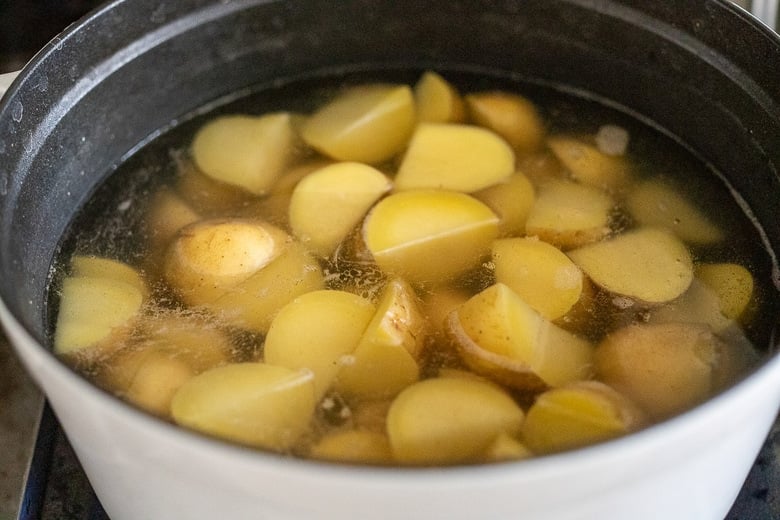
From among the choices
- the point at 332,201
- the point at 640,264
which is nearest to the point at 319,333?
the point at 332,201

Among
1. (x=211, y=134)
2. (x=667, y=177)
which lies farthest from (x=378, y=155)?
(x=667, y=177)

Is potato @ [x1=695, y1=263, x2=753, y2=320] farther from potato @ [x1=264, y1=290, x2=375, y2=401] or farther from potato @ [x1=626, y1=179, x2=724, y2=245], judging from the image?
potato @ [x1=264, y1=290, x2=375, y2=401]

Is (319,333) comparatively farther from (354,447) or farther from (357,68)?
(357,68)

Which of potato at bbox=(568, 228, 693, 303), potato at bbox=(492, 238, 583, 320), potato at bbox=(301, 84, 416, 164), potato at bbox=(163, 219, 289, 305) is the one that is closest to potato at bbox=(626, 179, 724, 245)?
Answer: potato at bbox=(568, 228, 693, 303)

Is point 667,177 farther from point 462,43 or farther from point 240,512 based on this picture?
point 240,512

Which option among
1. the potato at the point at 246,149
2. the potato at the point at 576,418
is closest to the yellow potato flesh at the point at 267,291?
the potato at the point at 246,149

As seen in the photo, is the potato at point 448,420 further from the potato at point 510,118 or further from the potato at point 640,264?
the potato at point 510,118
